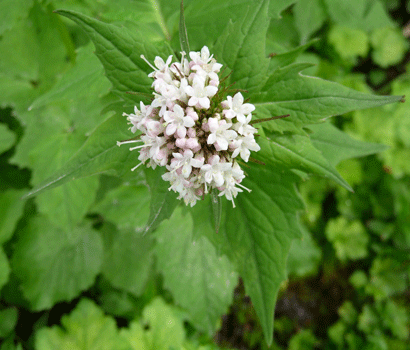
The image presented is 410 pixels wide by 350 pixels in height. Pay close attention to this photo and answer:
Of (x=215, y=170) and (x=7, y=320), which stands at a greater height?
(x=215, y=170)

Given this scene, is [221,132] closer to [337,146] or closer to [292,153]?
[292,153]

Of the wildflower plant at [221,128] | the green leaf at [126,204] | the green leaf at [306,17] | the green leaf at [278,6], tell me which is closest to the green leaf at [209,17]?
the wildflower plant at [221,128]

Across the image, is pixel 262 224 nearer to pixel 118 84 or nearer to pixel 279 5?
pixel 118 84

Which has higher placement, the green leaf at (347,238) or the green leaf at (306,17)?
the green leaf at (306,17)

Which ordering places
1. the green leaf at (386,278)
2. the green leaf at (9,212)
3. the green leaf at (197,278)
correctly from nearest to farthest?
the green leaf at (197,278), the green leaf at (9,212), the green leaf at (386,278)

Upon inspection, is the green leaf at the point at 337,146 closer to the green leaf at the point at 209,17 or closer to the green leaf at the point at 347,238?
the green leaf at the point at 209,17

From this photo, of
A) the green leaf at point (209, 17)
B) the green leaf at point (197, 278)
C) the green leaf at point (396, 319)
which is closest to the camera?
the green leaf at point (209, 17)

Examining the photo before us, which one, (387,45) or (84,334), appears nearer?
(84,334)

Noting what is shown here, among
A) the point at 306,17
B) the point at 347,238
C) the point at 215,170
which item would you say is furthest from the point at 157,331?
the point at 306,17
